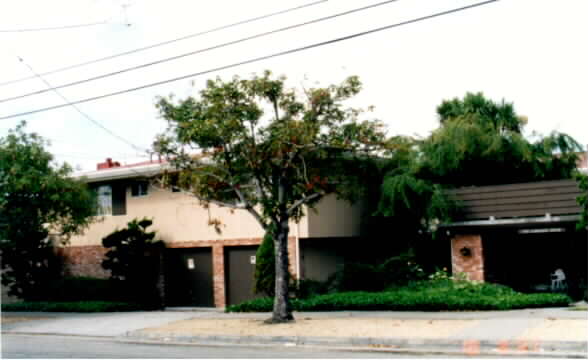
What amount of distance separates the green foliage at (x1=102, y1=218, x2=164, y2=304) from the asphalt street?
25.3 feet

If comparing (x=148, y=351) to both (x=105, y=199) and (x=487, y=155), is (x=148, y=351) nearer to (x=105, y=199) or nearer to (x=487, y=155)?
(x=487, y=155)

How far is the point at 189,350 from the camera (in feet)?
47.6

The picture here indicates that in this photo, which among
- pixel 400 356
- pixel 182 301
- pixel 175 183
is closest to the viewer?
pixel 400 356

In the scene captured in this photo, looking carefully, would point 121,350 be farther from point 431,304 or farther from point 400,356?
point 431,304

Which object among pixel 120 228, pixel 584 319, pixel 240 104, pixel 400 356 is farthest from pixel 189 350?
pixel 120 228

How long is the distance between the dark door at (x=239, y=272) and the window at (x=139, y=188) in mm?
4401

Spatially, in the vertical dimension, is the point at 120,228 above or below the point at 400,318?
above

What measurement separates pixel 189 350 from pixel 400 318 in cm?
547

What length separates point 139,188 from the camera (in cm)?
2680

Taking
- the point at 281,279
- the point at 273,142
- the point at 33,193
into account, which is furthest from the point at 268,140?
the point at 33,193

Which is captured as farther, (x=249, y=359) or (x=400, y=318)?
(x=400, y=318)

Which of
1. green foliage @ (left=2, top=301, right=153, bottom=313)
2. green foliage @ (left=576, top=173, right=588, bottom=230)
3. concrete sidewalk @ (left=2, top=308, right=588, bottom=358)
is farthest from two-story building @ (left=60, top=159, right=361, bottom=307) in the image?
green foliage @ (left=576, top=173, right=588, bottom=230)

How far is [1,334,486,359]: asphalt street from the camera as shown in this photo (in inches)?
513

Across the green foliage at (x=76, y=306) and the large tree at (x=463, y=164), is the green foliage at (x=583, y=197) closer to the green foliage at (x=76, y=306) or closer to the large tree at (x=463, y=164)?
the large tree at (x=463, y=164)
